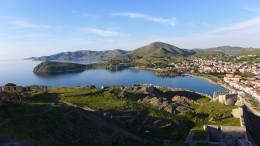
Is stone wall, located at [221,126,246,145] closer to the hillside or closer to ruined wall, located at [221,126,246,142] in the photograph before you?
ruined wall, located at [221,126,246,142]

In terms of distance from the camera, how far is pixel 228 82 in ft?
332

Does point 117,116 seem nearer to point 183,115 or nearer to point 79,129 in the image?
point 79,129

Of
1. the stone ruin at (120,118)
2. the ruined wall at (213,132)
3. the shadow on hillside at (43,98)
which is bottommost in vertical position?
the ruined wall at (213,132)

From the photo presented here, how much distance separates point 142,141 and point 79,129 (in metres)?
7.14

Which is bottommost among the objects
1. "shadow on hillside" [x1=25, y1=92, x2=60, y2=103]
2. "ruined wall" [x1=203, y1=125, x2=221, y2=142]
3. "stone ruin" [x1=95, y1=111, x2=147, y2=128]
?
"ruined wall" [x1=203, y1=125, x2=221, y2=142]

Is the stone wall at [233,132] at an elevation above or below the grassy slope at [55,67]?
below

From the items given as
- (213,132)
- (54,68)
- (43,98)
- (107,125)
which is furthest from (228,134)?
(54,68)

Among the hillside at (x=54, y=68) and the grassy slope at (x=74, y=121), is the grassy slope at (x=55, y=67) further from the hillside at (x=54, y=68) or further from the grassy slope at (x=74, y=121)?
the grassy slope at (x=74, y=121)

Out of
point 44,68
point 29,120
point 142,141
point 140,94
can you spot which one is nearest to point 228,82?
point 140,94

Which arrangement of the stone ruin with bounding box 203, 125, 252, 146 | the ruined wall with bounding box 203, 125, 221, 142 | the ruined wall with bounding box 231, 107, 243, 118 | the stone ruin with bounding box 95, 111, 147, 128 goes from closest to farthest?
the stone ruin with bounding box 203, 125, 252, 146 < the ruined wall with bounding box 203, 125, 221, 142 < the stone ruin with bounding box 95, 111, 147, 128 < the ruined wall with bounding box 231, 107, 243, 118

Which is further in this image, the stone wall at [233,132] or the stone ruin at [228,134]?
the stone wall at [233,132]

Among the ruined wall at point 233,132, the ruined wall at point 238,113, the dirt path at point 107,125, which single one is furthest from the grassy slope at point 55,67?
the ruined wall at point 233,132

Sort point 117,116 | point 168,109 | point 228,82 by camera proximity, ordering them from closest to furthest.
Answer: point 117,116 → point 168,109 → point 228,82

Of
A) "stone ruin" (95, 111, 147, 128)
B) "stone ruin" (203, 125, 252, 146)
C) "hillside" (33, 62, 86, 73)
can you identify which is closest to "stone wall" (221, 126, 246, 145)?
"stone ruin" (203, 125, 252, 146)
